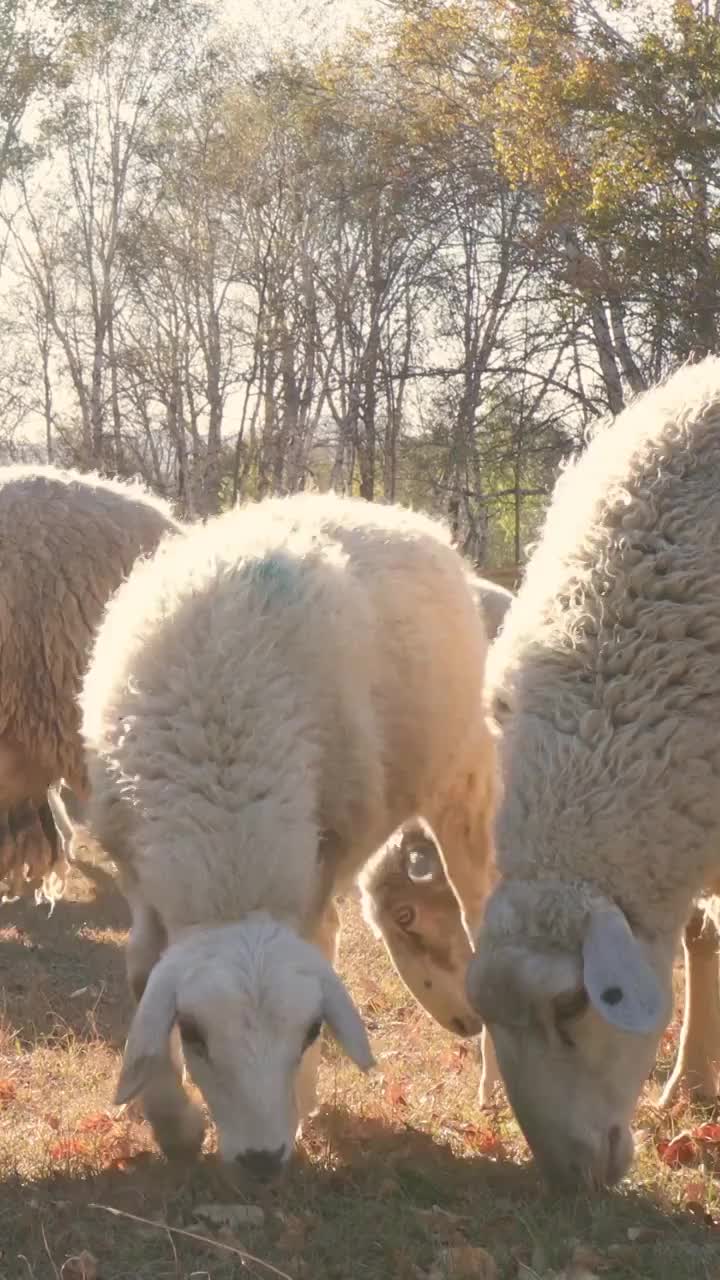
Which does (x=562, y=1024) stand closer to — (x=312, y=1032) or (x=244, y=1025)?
(x=312, y=1032)

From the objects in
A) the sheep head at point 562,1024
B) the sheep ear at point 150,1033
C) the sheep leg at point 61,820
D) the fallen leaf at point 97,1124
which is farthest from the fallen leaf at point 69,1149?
the sheep leg at point 61,820

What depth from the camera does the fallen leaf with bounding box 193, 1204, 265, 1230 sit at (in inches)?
149

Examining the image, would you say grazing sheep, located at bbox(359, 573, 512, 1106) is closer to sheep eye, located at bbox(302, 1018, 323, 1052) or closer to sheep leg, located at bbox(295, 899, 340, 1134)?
sheep leg, located at bbox(295, 899, 340, 1134)

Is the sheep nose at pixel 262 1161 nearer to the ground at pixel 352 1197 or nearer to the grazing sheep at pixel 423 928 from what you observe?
the ground at pixel 352 1197

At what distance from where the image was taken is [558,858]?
4.05 meters

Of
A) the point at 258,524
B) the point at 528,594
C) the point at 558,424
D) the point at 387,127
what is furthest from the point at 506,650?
the point at 387,127

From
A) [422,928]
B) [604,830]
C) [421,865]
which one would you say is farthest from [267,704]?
[421,865]

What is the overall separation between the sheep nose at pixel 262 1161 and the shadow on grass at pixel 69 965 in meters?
2.42

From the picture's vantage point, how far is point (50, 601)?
6562 millimetres

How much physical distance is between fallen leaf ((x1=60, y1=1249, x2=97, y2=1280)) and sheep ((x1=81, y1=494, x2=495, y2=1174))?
49 cm

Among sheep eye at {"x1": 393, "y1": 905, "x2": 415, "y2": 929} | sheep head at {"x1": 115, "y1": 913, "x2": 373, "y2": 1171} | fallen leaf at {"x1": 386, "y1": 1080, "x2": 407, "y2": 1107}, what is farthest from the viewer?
sheep eye at {"x1": 393, "y1": 905, "x2": 415, "y2": 929}

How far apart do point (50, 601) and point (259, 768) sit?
2.50m

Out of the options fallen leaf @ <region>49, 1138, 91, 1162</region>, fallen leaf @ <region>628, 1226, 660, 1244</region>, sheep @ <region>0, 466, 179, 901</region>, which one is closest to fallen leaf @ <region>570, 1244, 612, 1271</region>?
fallen leaf @ <region>628, 1226, 660, 1244</region>

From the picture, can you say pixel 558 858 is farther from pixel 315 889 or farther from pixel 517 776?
pixel 315 889
